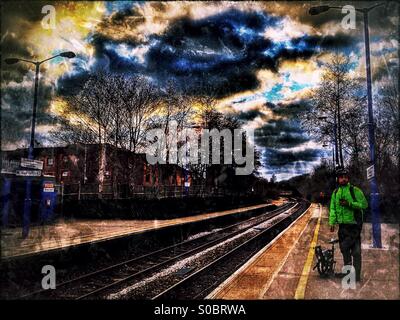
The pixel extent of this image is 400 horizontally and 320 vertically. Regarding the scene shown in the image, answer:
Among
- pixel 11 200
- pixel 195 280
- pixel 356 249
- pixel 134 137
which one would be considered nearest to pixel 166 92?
pixel 134 137

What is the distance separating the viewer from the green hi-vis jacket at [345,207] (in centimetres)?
641

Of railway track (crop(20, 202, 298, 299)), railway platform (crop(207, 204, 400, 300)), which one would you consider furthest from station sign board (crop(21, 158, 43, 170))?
railway platform (crop(207, 204, 400, 300))

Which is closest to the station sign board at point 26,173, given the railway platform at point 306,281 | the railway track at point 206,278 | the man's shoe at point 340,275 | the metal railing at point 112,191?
the railway track at point 206,278

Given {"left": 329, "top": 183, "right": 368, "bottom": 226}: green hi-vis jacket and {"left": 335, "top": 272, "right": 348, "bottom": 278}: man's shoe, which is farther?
{"left": 335, "top": 272, "right": 348, "bottom": 278}: man's shoe

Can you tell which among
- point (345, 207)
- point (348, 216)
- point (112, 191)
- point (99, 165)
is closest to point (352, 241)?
point (348, 216)

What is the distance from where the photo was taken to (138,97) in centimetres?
2478

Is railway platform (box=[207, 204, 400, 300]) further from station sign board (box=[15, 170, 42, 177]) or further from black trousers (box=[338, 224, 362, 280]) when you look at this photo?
station sign board (box=[15, 170, 42, 177])

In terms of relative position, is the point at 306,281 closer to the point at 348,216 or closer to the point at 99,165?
the point at 348,216

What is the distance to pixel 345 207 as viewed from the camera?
21.7 feet

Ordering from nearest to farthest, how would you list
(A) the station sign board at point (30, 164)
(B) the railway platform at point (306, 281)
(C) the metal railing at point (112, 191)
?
(B) the railway platform at point (306, 281), (A) the station sign board at point (30, 164), (C) the metal railing at point (112, 191)

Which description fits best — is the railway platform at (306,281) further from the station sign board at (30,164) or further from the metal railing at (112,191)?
the metal railing at (112,191)

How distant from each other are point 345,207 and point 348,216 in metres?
0.18

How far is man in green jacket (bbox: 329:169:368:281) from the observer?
648cm
